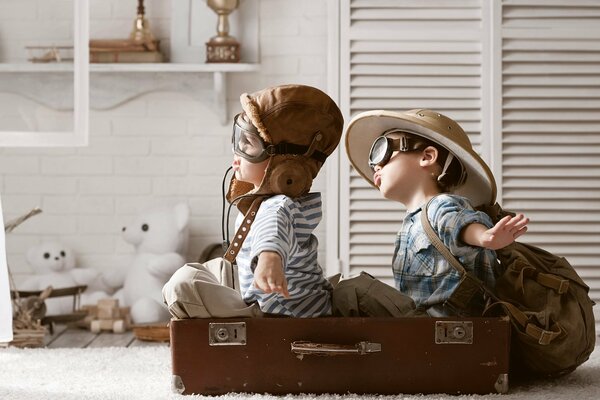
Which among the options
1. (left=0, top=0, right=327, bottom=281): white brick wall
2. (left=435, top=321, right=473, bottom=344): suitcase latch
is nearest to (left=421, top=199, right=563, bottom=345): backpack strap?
(left=435, top=321, right=473, bottom=344): suitcase latch

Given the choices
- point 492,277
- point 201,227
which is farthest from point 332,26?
point 492,277

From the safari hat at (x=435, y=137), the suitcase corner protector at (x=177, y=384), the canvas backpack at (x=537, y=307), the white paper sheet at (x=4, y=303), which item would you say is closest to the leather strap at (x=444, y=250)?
the canvas backpack at (x=537, y=307)

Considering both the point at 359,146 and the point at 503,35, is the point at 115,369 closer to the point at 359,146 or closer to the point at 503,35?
the point at 359,146

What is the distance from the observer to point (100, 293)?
11.8ft

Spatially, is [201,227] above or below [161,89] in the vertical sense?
below

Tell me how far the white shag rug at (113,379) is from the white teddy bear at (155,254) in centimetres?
63

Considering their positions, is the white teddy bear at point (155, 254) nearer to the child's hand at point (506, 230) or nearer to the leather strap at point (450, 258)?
the leather strap at point (450, 258)

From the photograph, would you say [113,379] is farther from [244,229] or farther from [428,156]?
[428,156]

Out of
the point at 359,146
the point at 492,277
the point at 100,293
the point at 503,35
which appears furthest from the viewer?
the point at 100,293

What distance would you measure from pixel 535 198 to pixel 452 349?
1.46 meters

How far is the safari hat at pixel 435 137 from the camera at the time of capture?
2195 millimetres

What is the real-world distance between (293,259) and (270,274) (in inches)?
8.5

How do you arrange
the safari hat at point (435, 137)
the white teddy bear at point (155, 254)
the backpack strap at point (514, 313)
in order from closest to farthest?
1. the backpack strap at point (514, 313)
2. the safari hat at point (435, 137)
3. the white teddy bear at point (155, 254)

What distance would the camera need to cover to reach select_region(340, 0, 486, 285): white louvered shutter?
11.0 feet
